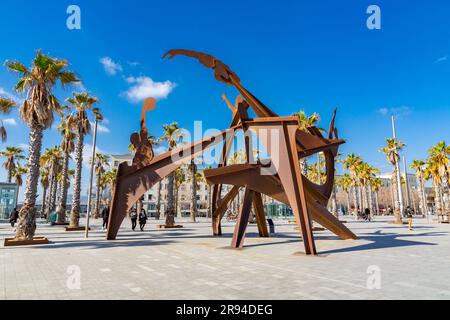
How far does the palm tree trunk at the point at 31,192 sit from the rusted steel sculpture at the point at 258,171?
3295 mm

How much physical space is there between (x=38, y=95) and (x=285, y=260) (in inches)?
513

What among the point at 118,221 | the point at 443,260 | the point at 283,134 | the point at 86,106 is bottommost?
the point at 443,260

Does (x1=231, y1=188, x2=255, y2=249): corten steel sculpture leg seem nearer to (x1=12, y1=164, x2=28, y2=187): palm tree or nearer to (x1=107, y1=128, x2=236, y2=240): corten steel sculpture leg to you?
(x1=107, y1=128, x2=236, y2=240): corten steel sculpture leg

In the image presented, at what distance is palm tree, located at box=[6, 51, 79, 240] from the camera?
1368 cm

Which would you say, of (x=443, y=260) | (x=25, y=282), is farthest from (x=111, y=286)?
(x=443, y=260)

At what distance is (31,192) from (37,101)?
4136mm

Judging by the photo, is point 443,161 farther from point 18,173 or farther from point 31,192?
point 18,173

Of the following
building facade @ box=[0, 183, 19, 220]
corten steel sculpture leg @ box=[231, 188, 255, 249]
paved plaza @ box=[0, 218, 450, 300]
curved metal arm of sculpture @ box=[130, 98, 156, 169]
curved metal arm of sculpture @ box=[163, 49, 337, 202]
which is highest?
curved metal arm of sculpture @ box=[163, 49, 337, 202]

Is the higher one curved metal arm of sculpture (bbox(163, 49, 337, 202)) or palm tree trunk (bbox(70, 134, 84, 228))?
curved metal arm of sculpture (bbox(163, 49, 337, 202))

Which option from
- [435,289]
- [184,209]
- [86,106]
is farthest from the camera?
[184,209]

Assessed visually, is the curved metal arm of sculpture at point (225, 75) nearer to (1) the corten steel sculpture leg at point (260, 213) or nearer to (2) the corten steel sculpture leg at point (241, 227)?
(1) the corten steel sculpture leg at point (260, 213)

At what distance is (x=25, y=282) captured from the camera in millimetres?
6059

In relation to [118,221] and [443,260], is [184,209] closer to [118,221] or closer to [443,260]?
[118,221]

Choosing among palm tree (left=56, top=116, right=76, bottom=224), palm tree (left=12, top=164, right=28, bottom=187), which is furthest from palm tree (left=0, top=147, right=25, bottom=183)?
palm tree (left=56, top=116, right=76, bottom=224)
